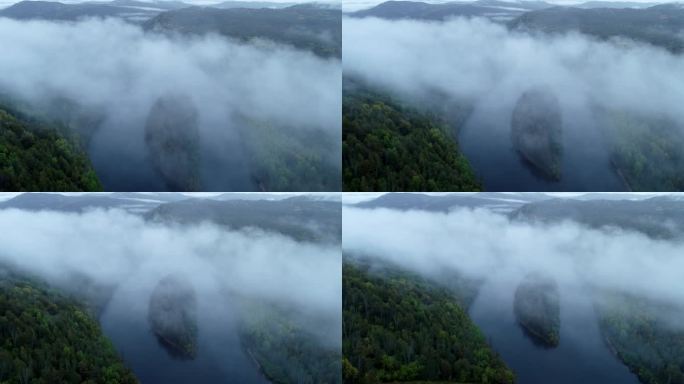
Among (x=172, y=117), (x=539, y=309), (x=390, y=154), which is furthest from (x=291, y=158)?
(x=539, y=309)

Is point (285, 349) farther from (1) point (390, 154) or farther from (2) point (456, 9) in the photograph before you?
(2) point (456, 9)

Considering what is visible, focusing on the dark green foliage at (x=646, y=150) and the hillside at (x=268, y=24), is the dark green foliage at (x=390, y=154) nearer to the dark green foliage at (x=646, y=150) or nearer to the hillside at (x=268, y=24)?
the hillside at (x=268, y=24)

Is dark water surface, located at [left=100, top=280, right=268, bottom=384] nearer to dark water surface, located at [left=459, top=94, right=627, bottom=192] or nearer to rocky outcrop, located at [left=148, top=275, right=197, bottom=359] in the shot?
rocky outcrop, located at [left=148, top=275, right=197, bottom=359]

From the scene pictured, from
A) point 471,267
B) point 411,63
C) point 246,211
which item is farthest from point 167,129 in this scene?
point 471,267

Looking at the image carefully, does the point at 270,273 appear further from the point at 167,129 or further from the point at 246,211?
the point at 167,129

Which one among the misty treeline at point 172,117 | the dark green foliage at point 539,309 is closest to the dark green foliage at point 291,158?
the misty treeline at point 172,117

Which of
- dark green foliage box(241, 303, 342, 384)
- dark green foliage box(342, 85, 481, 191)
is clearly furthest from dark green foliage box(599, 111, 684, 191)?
dark green foliage box(241, 303, 342, 384)

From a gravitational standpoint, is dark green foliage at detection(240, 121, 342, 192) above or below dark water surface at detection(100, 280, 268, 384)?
above
